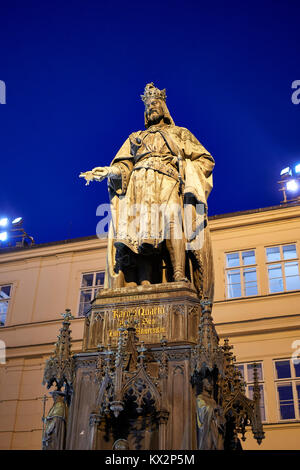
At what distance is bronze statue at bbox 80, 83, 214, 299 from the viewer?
26.5ft

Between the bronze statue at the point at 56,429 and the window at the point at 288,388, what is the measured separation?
13.9 metres

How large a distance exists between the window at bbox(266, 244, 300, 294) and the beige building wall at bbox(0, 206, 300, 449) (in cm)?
27

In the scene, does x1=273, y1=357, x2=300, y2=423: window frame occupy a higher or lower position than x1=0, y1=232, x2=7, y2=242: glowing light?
lower

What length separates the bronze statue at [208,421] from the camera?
19.9 feet

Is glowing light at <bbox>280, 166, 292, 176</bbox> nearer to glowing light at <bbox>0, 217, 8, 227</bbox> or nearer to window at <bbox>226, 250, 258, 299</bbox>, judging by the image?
window at <bbox>226, 250, 258, 299</bbox>

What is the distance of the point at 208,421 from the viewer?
6.16 m

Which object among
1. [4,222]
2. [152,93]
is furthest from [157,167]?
[4,222]

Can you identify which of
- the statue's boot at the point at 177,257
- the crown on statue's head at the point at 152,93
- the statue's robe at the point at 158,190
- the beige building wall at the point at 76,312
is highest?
the beige building wall at the point at 76,312

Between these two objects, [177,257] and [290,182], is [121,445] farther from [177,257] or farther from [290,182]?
[290,182]

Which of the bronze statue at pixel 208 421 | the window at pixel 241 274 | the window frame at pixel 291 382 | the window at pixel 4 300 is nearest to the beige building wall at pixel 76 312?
the window frame at pixel 291 382

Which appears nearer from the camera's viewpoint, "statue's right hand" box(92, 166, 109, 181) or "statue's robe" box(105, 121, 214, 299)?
"statue's robe" box(105, 121, 214, 299)

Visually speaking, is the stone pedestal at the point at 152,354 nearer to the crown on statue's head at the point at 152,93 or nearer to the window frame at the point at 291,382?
the crown on statue's head at the point at 152,93

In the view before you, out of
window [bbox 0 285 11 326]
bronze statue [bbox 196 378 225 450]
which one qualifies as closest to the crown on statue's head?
bronze statue [bbox 196 378 225 450]

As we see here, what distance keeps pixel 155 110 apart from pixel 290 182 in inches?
669
